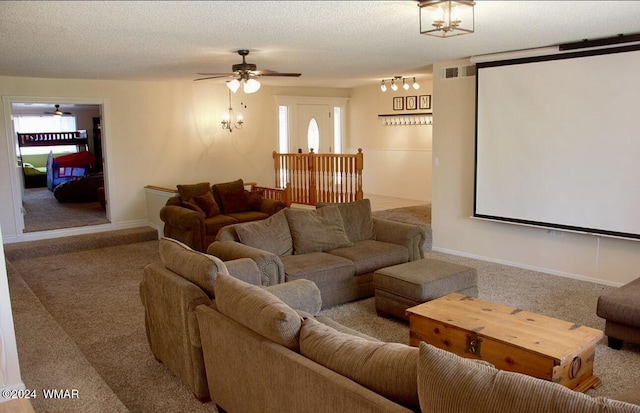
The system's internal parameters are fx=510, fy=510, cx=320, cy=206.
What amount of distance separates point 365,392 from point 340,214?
11.8 feet

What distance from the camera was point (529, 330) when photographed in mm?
3154

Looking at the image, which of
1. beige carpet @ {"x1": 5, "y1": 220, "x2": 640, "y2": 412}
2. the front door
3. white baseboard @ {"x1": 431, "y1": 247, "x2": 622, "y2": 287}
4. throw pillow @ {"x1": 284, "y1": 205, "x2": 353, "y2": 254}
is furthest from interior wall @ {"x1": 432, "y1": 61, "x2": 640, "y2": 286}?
the front door

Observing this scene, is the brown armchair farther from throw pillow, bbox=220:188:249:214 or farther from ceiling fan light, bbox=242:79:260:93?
ceiling fan light, bbox=242:79:260:93

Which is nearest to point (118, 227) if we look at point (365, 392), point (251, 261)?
point (251, 261)

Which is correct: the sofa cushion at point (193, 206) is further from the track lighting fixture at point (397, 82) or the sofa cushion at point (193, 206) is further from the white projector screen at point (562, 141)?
the track lighting fixture at point (397, 82)

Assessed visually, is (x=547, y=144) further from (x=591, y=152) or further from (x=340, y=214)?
(x=340, y=214)

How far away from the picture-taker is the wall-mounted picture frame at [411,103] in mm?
9547

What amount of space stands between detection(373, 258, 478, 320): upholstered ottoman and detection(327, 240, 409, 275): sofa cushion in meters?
0.40

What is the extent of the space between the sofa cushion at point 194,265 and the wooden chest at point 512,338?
55.9 inches

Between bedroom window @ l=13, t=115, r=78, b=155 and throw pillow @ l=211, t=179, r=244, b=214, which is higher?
bedroom window @ l=13, t=115, r=78, b=155

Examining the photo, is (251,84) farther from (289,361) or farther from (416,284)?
(289,361)

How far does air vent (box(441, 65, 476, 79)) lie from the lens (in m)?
6.15

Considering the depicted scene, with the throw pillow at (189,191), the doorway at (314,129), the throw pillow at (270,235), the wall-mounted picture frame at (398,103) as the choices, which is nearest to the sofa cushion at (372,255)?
the throw pillow at (270,235)

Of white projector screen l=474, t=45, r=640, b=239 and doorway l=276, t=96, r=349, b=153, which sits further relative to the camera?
doorway l=276, t=96, r=349, b=153
